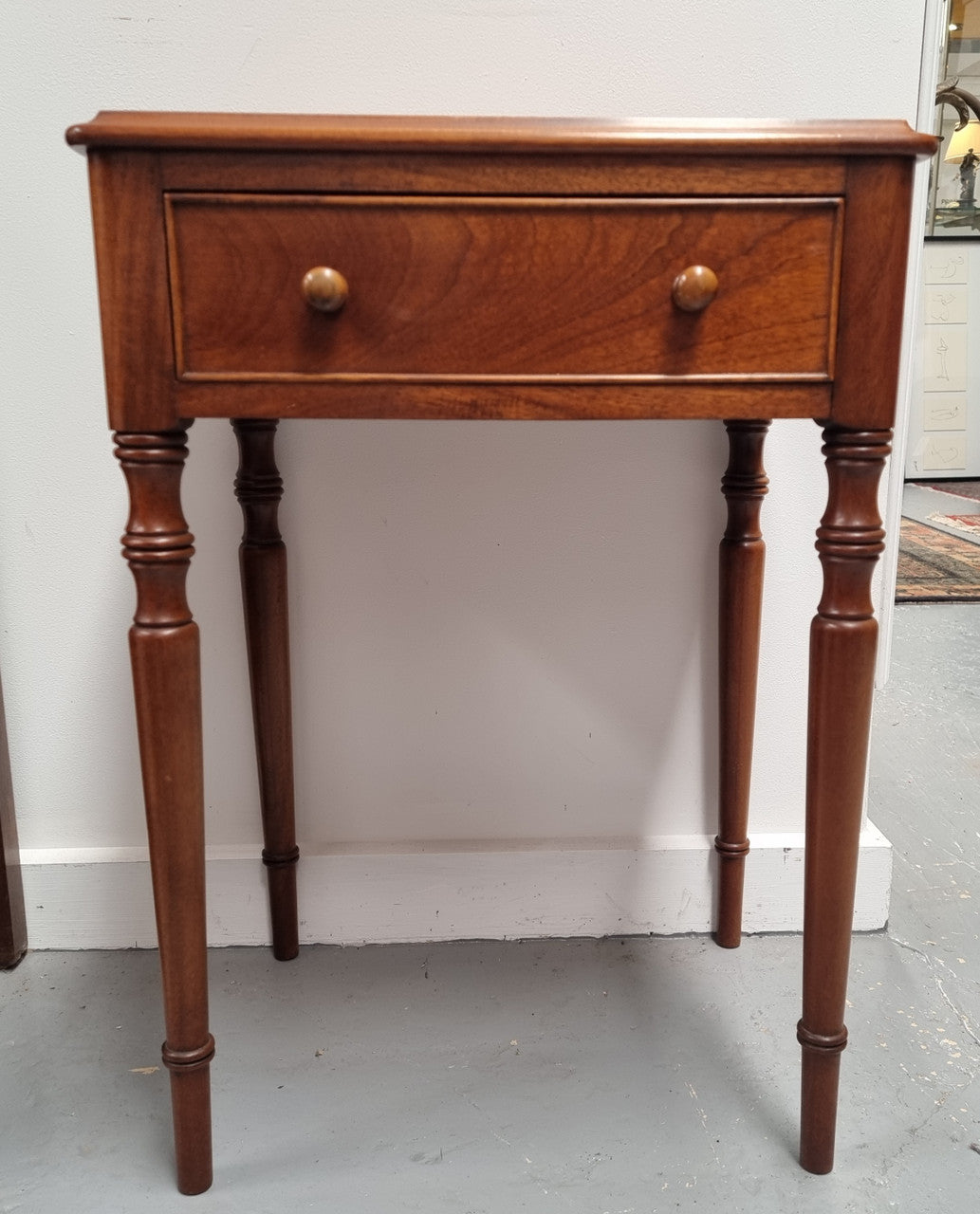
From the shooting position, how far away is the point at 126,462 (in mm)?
690

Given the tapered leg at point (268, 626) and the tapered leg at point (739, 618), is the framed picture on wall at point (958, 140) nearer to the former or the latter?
the tapered leg at point (739, 618)

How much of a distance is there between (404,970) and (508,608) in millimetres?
431

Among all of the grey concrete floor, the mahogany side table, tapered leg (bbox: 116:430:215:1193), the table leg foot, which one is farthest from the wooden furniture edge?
the grey concrete floor

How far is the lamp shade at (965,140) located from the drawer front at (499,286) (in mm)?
5580

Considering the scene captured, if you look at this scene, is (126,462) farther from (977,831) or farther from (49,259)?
(977,831)

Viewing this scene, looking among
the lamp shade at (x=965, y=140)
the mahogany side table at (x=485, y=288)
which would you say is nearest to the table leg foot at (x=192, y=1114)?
the mahogany side table at (x=485, y=288)

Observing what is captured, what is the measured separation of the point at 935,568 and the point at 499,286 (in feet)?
9.55

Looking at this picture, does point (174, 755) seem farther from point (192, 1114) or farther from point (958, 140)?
point (958, 140)

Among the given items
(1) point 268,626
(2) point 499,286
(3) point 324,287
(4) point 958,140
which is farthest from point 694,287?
(4) point 958,140

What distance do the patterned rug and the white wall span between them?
5.75ft

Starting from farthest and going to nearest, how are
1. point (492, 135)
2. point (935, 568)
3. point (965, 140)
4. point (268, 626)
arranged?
point (965, 140) → point (935, 568) → point (268, 626) → point (492, 135)

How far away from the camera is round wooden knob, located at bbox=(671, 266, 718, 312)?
2.19 ft

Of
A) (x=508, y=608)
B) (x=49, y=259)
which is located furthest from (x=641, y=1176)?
(x=49, y=259)

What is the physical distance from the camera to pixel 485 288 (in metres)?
0.68
